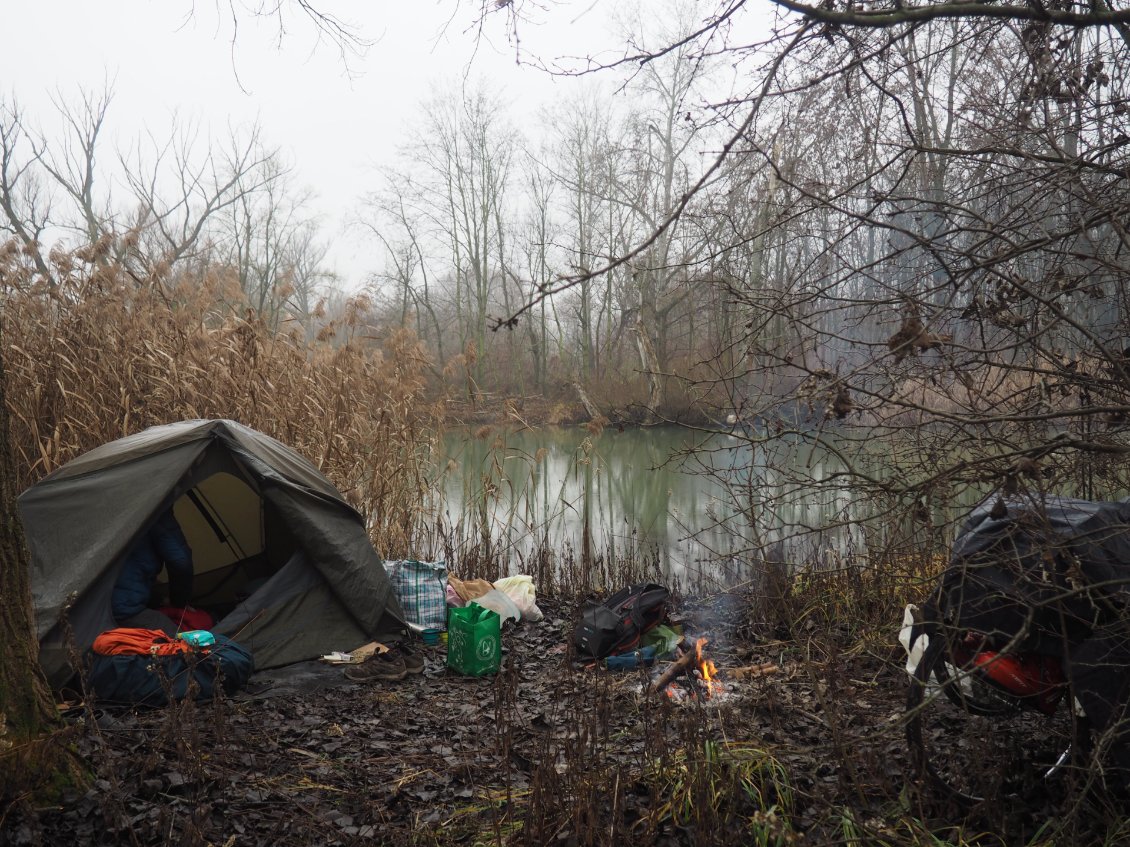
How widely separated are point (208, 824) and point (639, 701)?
1820mm

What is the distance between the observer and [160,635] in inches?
156

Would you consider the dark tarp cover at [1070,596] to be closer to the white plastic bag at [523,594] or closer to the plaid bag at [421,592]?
the plaid bag at [421,592]

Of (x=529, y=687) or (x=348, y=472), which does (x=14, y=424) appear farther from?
(x=529, y=687)

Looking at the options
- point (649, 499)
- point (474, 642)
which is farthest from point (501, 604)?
point (649, 499)

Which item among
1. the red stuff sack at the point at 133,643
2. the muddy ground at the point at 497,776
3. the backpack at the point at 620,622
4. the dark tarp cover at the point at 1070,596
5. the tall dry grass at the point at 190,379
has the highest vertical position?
the tall dry grass at the point at 190,379

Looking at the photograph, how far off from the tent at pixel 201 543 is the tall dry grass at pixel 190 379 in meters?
0.83

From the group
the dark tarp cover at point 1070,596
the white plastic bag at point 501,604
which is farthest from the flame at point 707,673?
the dark tarp cover at point 1070,596

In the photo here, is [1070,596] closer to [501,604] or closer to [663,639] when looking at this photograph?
[663,639]

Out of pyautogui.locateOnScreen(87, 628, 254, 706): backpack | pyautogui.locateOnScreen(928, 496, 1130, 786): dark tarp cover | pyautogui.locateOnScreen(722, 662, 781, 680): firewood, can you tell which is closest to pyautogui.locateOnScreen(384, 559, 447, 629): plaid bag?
pyautogui.locateOnScreen(87, 628, 254, 706): backpack

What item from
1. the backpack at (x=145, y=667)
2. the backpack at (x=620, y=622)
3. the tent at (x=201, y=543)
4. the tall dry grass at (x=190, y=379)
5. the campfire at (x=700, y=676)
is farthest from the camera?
the tall dry grass at (x=190, y=379)

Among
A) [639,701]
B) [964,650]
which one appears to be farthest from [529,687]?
[964,650]

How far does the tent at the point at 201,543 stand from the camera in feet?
13.3

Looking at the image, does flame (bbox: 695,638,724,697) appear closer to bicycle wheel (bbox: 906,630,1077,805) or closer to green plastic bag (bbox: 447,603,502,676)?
bicycle wheel (bbox: 906,630,1077,805)

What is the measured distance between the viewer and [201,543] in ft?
17.8
